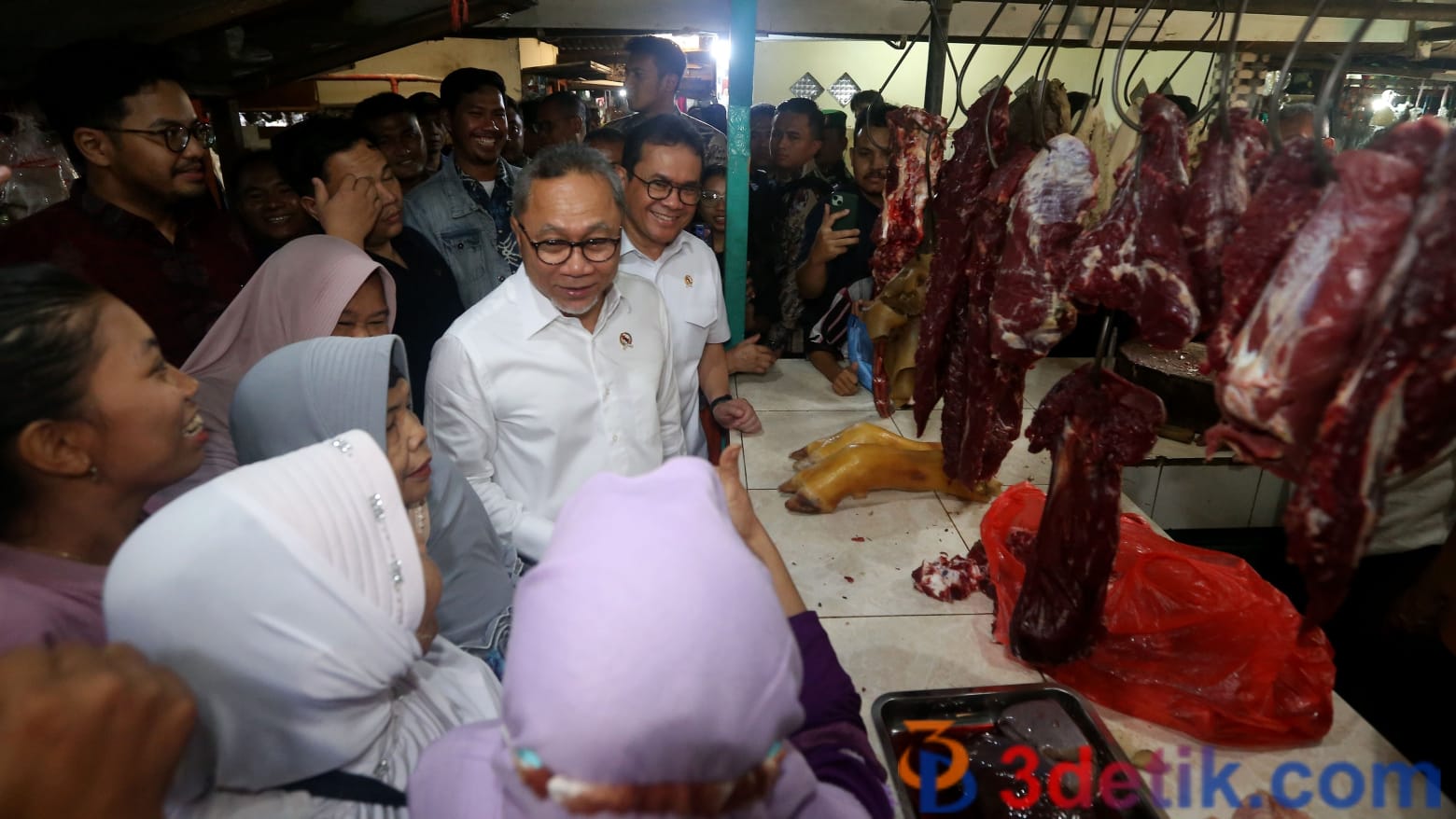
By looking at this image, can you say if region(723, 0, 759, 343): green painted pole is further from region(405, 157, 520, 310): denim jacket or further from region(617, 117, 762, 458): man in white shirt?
region(405, 157, 520, 310): denim jacket

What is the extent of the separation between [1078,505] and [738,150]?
4.76ft

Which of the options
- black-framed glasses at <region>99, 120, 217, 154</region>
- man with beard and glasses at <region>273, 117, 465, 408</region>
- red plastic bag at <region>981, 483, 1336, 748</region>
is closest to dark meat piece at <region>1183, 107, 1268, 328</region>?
red plastic bag at <region>981, 483, 1336, 748</region>

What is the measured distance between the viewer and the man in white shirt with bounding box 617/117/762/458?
218cm

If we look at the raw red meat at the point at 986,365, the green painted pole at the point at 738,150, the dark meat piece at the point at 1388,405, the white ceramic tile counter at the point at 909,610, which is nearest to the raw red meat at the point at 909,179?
the raw red meat at the point at 986,365

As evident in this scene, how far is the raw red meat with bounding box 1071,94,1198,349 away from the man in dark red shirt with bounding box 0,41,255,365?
2159 mm

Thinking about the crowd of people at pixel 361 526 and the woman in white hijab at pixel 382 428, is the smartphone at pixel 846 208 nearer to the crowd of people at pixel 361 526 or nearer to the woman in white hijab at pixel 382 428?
the crowd of people at pixel 361 526

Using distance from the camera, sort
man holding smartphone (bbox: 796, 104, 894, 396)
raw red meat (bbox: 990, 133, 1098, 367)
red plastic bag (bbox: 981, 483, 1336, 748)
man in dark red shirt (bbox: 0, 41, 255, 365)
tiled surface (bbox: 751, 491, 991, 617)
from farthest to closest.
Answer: man holding smartphone (bbox: 796, 104, 894, 396), tiled surface (bbox: 751, 491, 991, 617), man in dark red shirt (bbox: 0, 41, 255, 365), red plastic bag (bbox: 981, 483, 1336, 748), raw red meat (bbox: 990, 133, 1098, 367)

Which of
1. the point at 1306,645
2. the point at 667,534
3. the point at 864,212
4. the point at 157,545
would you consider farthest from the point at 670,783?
the point at 864,212

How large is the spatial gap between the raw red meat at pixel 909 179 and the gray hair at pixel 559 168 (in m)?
0.79

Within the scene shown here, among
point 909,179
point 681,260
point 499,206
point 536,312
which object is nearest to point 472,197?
point 499,206

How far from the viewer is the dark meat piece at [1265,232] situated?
38.5 inches

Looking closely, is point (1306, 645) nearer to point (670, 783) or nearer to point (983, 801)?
point (983, 801)

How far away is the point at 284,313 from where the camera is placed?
1721 mm

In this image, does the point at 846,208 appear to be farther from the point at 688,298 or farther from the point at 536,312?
the point at 536,312
